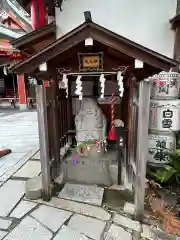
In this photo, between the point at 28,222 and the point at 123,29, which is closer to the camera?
the point at 28,222

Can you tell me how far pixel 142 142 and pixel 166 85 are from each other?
7.83 feet

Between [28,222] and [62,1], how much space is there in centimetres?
615

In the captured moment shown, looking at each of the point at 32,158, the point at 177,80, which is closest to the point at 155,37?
the point at 177,80

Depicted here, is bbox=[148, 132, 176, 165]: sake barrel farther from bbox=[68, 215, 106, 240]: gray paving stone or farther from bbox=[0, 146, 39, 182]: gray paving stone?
bbox=[0, 146, 39, 182]: gray paving stone

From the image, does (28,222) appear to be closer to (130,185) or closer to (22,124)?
(130,185)

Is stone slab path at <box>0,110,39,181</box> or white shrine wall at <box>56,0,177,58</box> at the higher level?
white shrine wall at <box>56,0,177,58</box>

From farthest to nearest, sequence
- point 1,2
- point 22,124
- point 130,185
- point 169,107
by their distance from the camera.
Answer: point 22,124, point 1,2, point 169,107, point 130,185

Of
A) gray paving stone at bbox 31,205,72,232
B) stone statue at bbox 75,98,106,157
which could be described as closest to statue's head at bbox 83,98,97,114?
stone statue at bbox 75,98,106,157

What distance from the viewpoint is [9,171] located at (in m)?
5.74

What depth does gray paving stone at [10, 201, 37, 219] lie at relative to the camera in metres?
3.86

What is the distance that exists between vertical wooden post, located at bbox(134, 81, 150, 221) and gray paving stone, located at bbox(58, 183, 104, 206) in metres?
0.99

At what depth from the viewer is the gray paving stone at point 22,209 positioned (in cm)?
386

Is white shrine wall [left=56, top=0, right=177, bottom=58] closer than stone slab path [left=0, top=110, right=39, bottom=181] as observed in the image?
Yes

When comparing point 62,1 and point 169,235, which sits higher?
point 62,1
